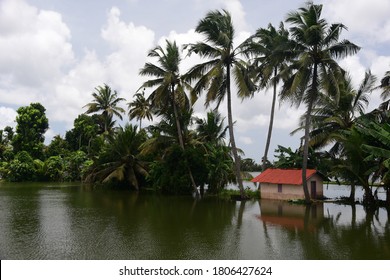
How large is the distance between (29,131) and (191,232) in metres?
40.4

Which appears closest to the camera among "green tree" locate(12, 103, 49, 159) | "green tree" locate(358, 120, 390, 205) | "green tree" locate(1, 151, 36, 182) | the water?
the water

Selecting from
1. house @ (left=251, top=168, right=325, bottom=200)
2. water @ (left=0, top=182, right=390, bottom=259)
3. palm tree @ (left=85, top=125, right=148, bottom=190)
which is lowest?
water @ (left=0, top=182, right=390, bottom=259)

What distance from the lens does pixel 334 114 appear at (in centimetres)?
2281

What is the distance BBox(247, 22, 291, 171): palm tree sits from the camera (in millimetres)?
19625

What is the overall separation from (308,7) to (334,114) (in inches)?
279

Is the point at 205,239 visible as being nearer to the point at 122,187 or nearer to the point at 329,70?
the point at 329,70

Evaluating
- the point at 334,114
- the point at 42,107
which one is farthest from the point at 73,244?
the point at 42,107

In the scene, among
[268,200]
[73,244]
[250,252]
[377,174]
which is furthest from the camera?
[268,200]

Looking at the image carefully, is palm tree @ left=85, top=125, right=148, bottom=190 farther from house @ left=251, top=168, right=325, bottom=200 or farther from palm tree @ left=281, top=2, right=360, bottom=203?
palm tree @ left=281, top=2, right=360, bottom=203

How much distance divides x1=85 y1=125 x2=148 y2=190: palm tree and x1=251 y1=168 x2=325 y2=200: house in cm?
1121

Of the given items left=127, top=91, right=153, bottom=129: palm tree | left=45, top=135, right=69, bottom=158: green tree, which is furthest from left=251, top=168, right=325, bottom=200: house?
left=45, top=135, right=69, bottom=158: green tree

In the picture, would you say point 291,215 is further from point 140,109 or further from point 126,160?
point 140,109

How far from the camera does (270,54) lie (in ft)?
69.7
